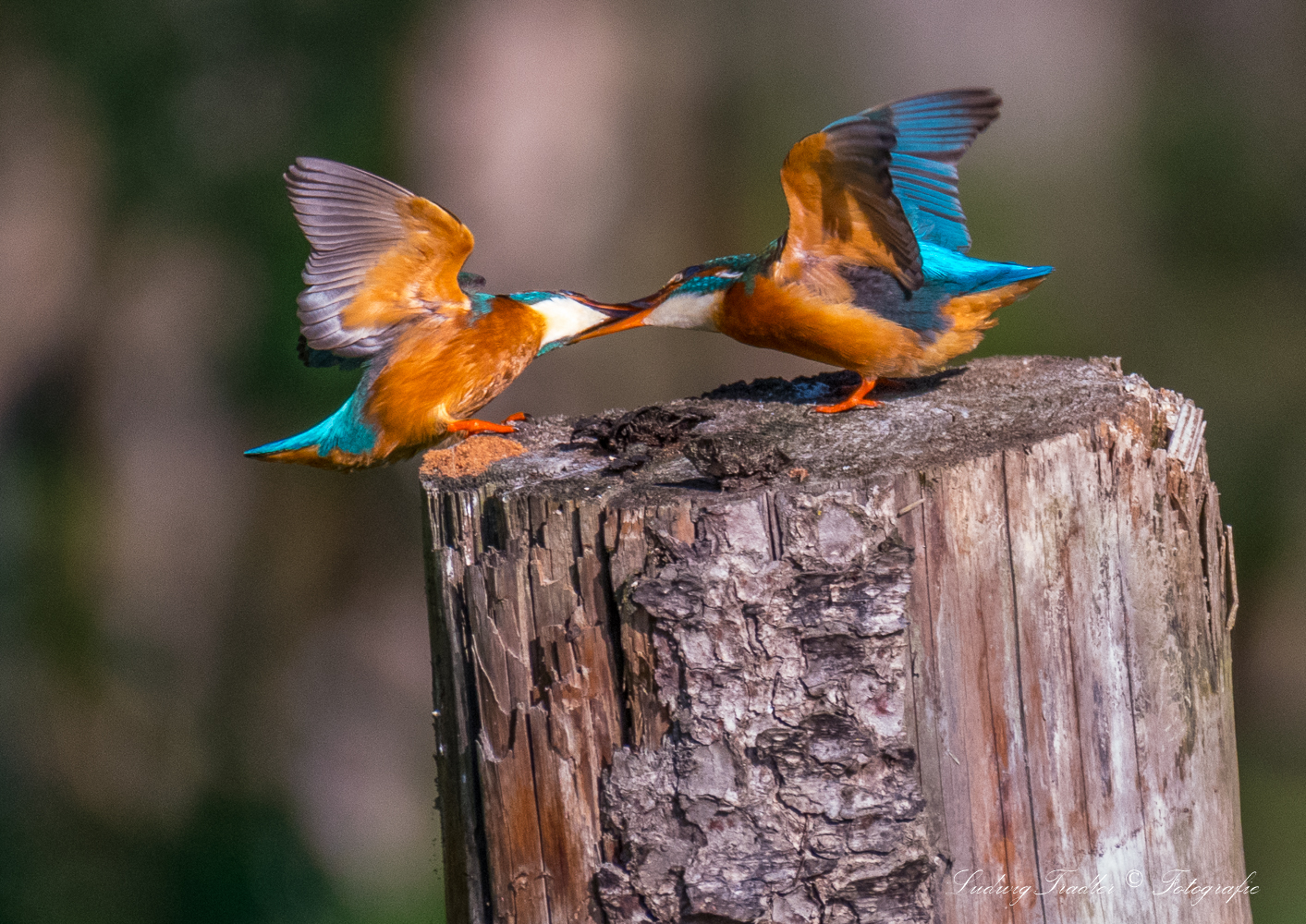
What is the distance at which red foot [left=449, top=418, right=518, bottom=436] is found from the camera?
2400 millimetres

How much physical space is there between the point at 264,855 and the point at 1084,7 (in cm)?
596

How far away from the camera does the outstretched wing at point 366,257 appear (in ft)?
7.88

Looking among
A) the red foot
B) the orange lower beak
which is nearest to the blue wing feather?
the orange lower beak

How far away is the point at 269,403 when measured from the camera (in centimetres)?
511

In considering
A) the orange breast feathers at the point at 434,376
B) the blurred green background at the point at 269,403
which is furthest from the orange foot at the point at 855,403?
the blurred green background at the point at 269,403

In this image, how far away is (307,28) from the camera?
15.9ft

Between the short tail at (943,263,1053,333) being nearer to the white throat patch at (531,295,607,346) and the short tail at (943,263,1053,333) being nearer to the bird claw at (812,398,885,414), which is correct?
the bird claw at (812,398,885,414)

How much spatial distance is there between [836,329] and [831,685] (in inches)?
39.1

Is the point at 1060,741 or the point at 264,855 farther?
the point at 264,855

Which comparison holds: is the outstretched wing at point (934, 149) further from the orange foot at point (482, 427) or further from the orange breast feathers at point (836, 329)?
the orange foot at point (482, 427)

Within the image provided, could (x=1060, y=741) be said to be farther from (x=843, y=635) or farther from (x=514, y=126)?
(x=514, y=126)

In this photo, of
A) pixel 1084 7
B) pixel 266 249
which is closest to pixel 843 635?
pixel 266 249

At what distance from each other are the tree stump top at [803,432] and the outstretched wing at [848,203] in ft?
0.95

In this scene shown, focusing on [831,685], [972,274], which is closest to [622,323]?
[972,274]
